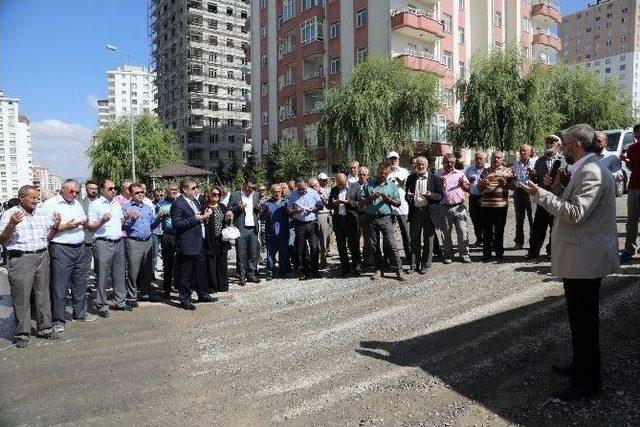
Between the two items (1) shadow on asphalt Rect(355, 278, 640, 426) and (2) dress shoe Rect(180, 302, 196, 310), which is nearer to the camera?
(1) shadow on asphalt Rect(355, 278, 640, 426)

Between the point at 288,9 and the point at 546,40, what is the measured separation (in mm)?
26057

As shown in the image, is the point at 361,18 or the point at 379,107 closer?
the point at 379,107

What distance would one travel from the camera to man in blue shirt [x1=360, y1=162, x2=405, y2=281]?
848 cm

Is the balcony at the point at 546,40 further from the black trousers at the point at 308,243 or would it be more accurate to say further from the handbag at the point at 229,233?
the handbag at the point at 229,233

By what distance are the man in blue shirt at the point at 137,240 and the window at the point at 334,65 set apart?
33.4 metres

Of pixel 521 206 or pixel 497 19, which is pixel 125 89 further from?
pixel 521 206

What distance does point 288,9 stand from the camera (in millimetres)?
44312

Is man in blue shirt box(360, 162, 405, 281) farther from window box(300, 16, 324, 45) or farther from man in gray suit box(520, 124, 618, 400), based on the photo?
window box(300, 16, 324, 45)

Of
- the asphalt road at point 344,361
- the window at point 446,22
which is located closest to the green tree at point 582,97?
the window at point 446,22

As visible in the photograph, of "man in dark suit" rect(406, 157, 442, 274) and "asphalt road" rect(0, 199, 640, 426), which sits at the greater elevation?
"man in dark suit" rect(406, 157, 442, 274)

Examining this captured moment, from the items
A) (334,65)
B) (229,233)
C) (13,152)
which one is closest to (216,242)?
(229,233)

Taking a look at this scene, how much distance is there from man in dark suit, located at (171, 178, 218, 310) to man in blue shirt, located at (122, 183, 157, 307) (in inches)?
32.6

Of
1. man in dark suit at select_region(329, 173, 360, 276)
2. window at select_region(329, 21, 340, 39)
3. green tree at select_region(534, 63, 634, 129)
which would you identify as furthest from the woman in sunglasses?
window at select_region(329, 21, 340, 39)

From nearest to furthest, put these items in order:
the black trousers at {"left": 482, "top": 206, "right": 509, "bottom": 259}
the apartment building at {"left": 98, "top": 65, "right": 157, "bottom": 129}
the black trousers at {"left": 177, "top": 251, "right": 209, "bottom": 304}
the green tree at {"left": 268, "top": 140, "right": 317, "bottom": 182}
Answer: the black trousers at {"left": 177, "top": 251, "right": 209, "bottom": 304} → the black trousers at {"left": 482, "top": 206, "right": 509, "bottom": 259} → the green tree at {"left": 268, "top": 140, "right": 317, "bottom": 182} → the apartment building at {"left": 98, "top": 65, "right": 157, "bottom": 129}
